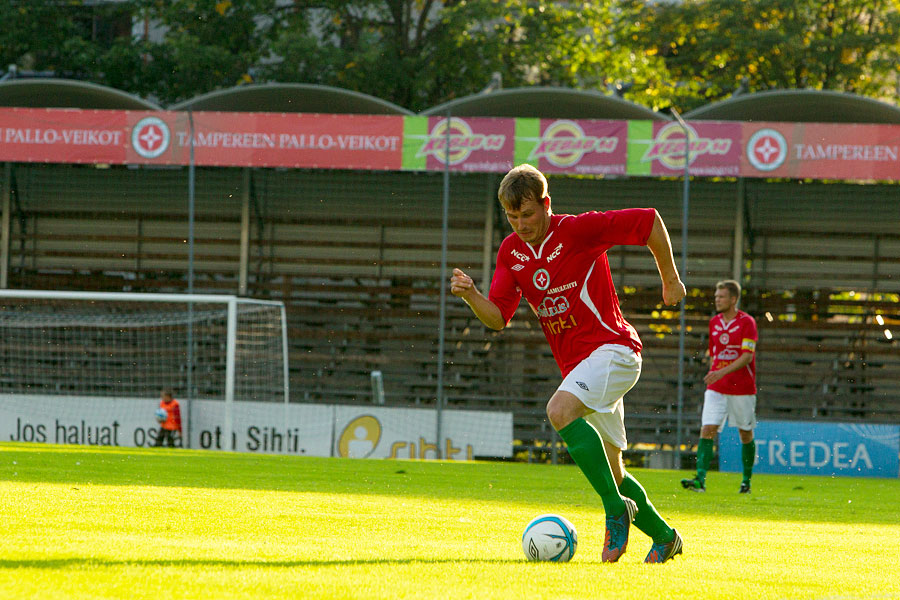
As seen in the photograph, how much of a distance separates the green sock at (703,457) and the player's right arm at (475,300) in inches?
252

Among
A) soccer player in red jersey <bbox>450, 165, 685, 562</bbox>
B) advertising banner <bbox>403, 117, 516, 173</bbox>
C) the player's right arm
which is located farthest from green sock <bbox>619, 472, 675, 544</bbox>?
advertising banner <bbox>403, 117, 516, 173</bbox>

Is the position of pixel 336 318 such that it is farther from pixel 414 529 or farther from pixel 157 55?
pixel 414 529

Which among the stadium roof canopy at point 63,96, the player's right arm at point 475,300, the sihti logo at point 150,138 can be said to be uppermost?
the stadium roof canopy at point 63,96

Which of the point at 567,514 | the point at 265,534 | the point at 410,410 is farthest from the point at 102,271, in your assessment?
the point at 265,534

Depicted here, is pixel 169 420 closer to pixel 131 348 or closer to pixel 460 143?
pixel 131 348

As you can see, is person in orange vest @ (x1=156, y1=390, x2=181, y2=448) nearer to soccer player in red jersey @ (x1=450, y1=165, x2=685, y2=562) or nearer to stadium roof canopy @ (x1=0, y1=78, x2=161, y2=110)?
stadium roof canopy @ (x1=0, y1=78, x2=161, y2=110)

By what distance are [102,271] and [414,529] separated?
18740 mm

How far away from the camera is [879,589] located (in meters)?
4.46

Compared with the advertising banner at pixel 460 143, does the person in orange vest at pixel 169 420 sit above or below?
below

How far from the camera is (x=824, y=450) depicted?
52.7 ft

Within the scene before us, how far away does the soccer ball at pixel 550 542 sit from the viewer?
4992 millimetres

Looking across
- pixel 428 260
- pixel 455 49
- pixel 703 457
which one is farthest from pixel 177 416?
pixel 455 49

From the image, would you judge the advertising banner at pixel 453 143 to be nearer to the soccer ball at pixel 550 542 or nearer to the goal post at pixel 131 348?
the goal post at pixel 131 348

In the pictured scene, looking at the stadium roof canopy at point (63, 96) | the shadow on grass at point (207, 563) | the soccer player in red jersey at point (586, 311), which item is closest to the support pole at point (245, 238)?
the stadium roof canopy at point (63, 96)
